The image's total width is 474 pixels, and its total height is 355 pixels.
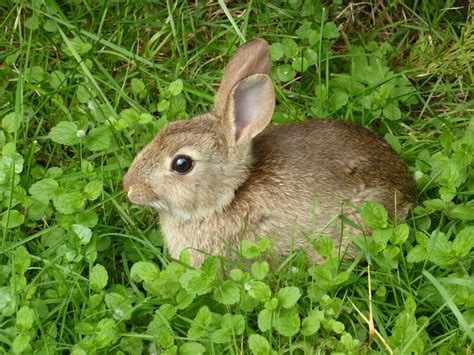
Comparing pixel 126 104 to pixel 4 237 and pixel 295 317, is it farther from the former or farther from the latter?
pixel 295 317

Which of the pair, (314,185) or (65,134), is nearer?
(314,185)

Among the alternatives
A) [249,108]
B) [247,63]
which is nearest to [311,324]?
[249,108]

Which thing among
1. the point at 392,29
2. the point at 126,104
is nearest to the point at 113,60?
the point at 126,104

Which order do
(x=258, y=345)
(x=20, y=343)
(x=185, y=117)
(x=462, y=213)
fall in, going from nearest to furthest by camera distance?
(x=258, y=345) < (x=20, y=343) < (x=462, y=213) < (x=185, y=117)

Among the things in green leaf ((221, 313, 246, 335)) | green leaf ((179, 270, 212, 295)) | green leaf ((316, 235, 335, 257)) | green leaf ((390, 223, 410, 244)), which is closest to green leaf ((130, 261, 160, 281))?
green leaf ((179, 270, 212, 295))

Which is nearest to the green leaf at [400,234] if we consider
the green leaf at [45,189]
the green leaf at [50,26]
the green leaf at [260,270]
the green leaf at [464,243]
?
the green leaf at [464,243]

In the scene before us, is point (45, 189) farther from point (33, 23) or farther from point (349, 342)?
point (349, 342)

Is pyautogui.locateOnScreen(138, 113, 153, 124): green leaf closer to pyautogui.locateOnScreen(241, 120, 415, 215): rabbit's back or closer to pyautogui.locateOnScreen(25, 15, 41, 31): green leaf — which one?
pyautogui.locateOnScreen(241, 120, 415, 215): rabbit's back
